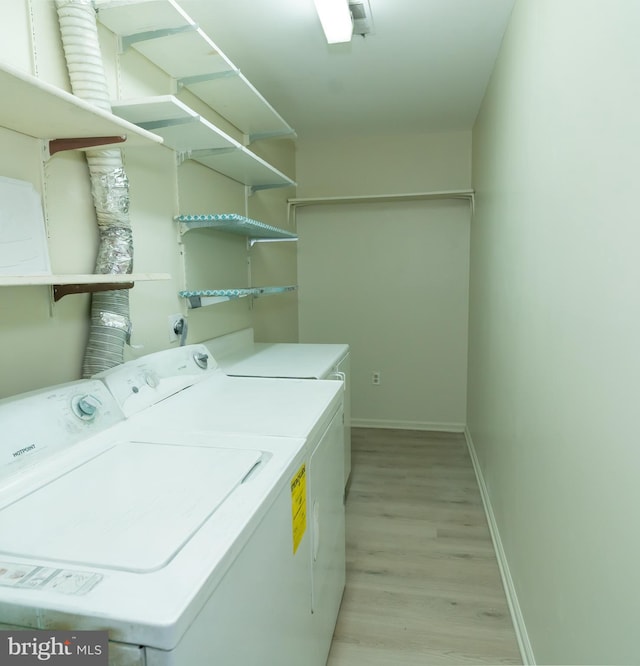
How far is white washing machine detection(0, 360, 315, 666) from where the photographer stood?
670 millimetres

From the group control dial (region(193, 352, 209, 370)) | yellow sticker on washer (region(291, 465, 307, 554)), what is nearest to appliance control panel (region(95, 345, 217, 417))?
control dial (region(193, 352, 209, 370))

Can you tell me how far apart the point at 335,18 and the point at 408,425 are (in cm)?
323

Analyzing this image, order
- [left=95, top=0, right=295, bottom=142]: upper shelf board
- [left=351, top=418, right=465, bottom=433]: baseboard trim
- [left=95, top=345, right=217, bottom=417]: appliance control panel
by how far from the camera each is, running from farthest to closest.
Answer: [left=351, top=418, right=465, bottom=433]: baseboard trim → [left=95, top=0, right=295, bottom=142]: upper shelf board → [left=95, top=345, right=217, bottom=417]: appliance control panel

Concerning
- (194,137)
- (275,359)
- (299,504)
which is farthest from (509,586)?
(194,137)

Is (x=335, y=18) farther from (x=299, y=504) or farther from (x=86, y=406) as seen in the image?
(x=299, y=504)

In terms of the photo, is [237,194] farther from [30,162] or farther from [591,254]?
[591,254]

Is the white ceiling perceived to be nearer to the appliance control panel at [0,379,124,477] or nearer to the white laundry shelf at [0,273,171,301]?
the white laundry shelf at [0,273,171,301]

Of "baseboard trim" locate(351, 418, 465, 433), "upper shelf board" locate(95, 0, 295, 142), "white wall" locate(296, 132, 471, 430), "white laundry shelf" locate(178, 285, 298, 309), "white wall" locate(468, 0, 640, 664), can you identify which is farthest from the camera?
"baseboard trim" locate(351, 418, 465, 433)

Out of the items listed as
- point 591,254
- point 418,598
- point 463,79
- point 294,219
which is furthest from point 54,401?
point 294,219

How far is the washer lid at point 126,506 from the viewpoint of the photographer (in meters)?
0.79

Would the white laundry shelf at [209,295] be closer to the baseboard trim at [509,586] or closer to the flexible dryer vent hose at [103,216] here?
the flexible dryer vent hose at [103,216]

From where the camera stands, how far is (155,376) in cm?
169

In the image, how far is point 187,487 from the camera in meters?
1.01

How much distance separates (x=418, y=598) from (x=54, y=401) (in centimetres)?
170
